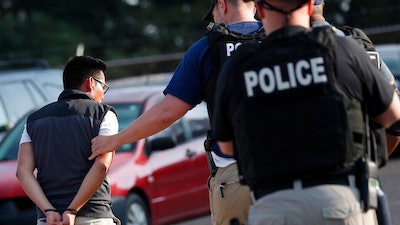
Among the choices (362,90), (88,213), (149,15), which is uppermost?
(362,90)

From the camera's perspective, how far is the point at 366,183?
469 cm

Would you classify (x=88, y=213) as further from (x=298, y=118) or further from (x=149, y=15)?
(x=149, y=15)

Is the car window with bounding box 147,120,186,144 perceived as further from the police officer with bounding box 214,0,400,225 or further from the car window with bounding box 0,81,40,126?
the police officer with bounding box 214,0,400,225

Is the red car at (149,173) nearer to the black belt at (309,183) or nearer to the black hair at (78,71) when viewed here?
the black hair at (78,71)

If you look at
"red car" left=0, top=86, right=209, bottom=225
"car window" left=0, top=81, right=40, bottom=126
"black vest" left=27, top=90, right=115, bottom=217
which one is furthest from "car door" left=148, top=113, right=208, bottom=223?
"black vest" left=27, top=90, right=115, bottom=217

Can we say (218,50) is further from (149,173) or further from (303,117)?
(149,173)

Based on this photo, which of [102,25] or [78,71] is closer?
[78,71]

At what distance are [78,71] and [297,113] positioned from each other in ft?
7.32

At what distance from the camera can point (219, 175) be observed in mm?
6066

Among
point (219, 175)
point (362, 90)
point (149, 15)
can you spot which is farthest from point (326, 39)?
point (149, 15)

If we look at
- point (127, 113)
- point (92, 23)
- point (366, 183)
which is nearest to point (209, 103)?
point (366, 183)

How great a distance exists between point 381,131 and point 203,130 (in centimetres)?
747

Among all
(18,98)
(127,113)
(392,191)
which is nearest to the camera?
(127,113)

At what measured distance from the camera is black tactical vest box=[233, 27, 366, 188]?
4609mm
